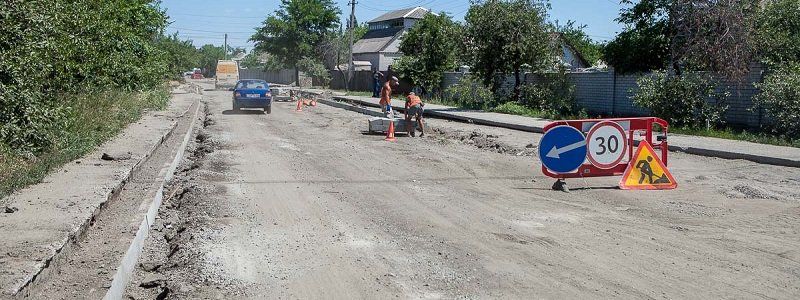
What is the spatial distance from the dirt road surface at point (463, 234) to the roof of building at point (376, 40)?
63.0m

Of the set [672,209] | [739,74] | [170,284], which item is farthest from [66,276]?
[739,74]

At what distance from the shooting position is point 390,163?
46.8 ft

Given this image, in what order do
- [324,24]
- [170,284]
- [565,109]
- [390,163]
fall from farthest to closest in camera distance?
[324,24] < [565,109] < [390,163] < [170,284]

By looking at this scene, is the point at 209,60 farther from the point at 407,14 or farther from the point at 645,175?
the point at 645,175

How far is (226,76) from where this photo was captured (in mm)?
66312

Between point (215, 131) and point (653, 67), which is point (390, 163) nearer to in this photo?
point (215, 131)

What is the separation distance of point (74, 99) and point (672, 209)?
1303 centimetres

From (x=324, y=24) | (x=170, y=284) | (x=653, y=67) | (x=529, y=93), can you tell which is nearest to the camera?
(x=170, y=284)

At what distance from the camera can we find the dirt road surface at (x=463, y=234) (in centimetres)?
618

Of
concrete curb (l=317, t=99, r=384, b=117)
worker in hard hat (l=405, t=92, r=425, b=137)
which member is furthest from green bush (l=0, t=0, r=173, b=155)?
concrete curb (l=317, t=99, r=384, b=117)

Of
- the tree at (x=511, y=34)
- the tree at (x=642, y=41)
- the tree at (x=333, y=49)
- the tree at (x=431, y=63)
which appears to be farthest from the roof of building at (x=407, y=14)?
the tree at (x=642, y=41)

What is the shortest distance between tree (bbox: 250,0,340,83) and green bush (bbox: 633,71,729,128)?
5780 centimetres

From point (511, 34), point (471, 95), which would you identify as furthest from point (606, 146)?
point (471, 95)

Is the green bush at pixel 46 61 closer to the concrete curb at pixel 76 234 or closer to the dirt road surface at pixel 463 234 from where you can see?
the concrete curb at pixel 76 234
